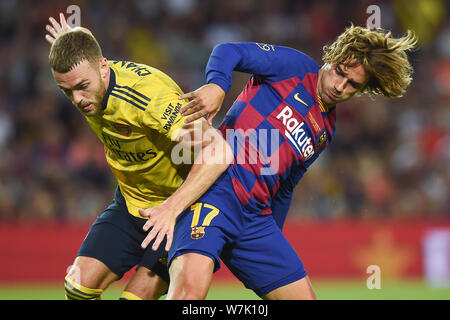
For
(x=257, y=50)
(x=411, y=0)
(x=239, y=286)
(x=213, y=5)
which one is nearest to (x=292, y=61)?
(x=257, y=50)

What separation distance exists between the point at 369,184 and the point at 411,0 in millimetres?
4239

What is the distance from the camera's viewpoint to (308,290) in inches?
156

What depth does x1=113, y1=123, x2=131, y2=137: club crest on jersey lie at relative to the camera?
3.96m

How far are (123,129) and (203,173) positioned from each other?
0.63m

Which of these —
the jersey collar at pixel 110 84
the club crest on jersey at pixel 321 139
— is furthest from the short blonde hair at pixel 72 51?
the club crest on jersey at pixel 321 139

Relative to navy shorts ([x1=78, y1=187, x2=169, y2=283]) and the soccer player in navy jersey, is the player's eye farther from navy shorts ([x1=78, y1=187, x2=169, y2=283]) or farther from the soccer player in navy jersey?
navy shorts ([x1=78, y1=187, x2=169, y2=283])

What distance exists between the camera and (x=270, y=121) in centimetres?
402

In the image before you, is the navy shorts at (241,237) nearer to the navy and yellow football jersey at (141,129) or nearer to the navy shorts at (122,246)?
the navy and yellow football jersey at (141,129)

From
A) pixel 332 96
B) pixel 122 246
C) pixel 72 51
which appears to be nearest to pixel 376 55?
pixel 332 96

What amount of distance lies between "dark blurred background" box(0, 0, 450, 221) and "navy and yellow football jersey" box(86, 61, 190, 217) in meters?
5.12

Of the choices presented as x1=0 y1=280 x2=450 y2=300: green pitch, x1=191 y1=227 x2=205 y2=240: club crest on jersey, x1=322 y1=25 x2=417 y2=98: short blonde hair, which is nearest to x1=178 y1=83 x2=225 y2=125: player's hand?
x1=191 y1=227 x2=205 y2=240: club crest on jersey

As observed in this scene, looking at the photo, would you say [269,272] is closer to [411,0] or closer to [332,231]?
[332,231]

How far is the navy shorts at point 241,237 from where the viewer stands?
3.75m

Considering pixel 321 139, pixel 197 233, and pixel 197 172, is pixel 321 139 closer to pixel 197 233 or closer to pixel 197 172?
pixel 197 172
